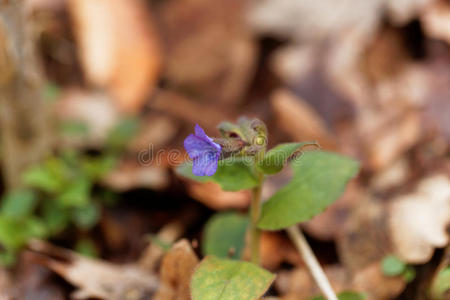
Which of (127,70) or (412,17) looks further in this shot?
(127,70)

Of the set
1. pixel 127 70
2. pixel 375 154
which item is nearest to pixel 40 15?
pixel 127 70

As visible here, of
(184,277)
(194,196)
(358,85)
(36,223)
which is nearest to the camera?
(184,277)

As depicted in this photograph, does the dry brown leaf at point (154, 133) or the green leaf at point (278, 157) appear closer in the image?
the green leaf at point (278, 157)

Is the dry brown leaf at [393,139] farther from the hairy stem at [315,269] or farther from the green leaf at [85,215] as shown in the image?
the green leaf at [85,215]

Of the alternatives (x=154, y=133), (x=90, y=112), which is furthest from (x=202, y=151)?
(x=90, y=112)

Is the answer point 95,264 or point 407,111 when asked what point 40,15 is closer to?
point 95,264

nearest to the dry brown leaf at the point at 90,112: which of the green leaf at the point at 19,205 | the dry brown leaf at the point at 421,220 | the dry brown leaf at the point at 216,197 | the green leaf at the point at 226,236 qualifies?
the green leaf at the point at 19,205
